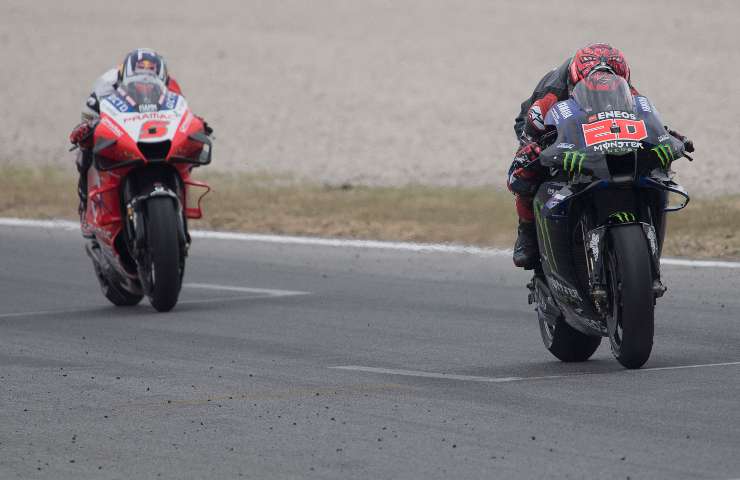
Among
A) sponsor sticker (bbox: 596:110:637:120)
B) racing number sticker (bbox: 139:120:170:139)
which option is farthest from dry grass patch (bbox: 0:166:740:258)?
sponsor sticker (bbox: 596:110:637:120)

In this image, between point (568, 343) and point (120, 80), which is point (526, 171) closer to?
point (568, 343)

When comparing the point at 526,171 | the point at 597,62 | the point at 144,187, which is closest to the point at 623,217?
the point at 526,171

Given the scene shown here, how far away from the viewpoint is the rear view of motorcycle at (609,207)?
7781 mm

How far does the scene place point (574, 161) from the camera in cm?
800

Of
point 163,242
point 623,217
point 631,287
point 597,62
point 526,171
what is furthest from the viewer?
point 163,242

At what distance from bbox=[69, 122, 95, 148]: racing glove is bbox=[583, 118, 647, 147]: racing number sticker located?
16.3 ft

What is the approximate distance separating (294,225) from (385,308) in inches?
238

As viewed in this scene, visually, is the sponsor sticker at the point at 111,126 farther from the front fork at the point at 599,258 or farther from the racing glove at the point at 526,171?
the front fork at the point at 599,258

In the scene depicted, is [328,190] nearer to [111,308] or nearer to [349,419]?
[111,308]

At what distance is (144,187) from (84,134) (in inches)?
25.7

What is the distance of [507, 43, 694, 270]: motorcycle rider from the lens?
335 inches

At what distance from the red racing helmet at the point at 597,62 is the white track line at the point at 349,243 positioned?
545 centimetres

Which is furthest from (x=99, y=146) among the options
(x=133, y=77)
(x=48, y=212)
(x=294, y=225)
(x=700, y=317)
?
(x=48, y=212)

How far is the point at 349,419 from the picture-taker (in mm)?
7301
